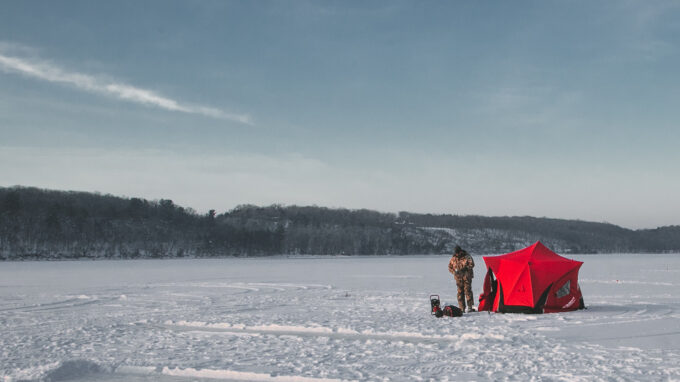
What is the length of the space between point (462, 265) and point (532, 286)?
1532mm

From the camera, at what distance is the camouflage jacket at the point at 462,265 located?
12570mm

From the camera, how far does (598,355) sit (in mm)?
7727

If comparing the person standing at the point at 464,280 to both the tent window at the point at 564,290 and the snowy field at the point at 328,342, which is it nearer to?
the snowy field at the point at 328,342

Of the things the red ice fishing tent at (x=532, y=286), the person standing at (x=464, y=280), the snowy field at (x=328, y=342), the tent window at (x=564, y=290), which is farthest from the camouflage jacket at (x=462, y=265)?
the tent window at (x=564, y=290)

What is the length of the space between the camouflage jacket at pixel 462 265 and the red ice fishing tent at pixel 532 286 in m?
0.43

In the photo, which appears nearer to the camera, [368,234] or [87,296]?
[87,296]

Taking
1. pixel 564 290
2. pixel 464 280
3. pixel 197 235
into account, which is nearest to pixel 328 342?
pixel 464 280

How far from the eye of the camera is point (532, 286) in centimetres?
1225

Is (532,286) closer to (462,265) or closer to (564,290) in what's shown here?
(564,290)

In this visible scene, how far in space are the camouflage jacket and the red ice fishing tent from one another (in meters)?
0.43

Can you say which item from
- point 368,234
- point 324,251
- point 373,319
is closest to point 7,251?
point 324,251

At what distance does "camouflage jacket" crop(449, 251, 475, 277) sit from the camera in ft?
41.2

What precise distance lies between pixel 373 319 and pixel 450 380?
16.6 ft

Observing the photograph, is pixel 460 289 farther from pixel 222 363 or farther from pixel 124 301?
pixel 124 301
